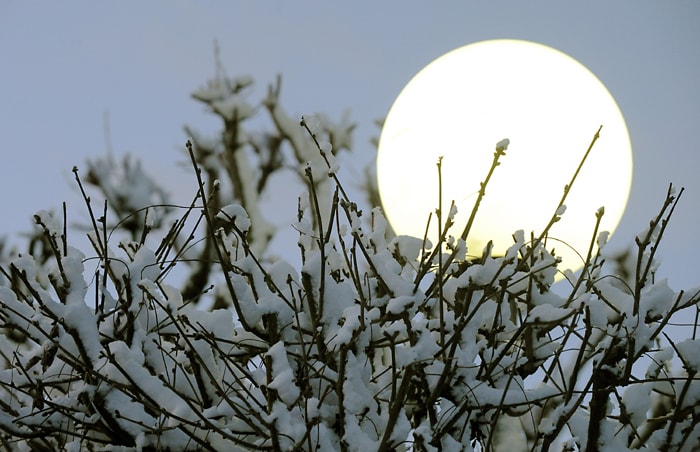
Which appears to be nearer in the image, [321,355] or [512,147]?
[321,355]

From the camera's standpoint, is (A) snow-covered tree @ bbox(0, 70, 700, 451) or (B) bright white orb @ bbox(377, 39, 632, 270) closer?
(A) snow-covered tree @ bbox(0, 70, 700, 451)

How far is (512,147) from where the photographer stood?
2707 millimetres

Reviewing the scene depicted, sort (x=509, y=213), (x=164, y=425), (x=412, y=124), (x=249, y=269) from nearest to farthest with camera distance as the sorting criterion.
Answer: (x=164, y=425) < (x=249, y=269) < (x=509, y=213) < (x=412, y=124)

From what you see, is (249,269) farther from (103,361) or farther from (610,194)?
(610,194)

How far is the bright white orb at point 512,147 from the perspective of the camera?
2666mm

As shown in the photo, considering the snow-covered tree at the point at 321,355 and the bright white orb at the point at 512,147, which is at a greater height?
the bright white orb at the point at 512,147

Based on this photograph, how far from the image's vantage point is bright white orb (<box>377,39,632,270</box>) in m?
2.67

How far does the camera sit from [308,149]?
8.34 meters

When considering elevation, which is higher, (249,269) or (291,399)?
(249,269)

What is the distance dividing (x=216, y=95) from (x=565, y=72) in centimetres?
589

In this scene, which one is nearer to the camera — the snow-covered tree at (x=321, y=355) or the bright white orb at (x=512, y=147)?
the snow-covered tree at (x=321, y=355)

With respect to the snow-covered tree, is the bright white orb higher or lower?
higher

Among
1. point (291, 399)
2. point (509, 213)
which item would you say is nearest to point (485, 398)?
point (291, 399)

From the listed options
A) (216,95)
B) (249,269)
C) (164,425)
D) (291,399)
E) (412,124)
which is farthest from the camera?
(216,95)
